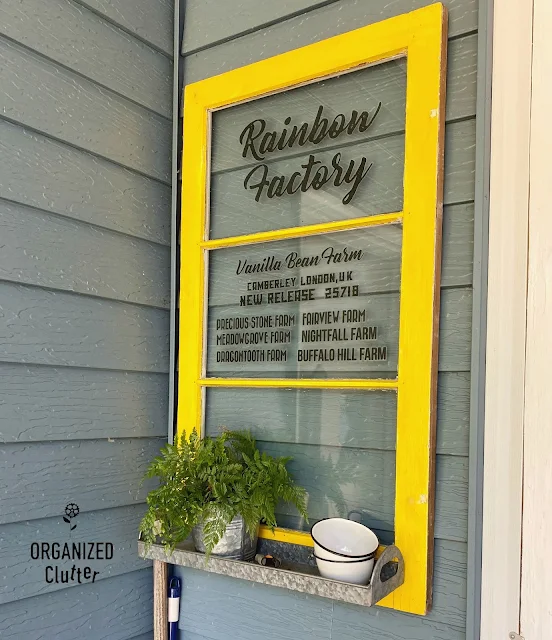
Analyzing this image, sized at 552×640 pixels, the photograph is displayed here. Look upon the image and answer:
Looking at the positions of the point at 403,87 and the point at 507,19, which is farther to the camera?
the point at 403,87

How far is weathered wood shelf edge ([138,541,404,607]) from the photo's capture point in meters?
1.11

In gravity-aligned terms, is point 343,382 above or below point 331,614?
above

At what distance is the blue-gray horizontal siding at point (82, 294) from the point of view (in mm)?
1295

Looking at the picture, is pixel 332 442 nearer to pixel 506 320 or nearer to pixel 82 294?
pixel 506 320

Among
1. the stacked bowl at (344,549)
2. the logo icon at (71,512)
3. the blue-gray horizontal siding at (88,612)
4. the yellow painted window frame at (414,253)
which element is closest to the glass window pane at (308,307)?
the yellow painted window frame at (414,253)

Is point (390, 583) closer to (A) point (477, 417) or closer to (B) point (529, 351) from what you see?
(A) point (477, 417)

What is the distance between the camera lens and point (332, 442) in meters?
1.33

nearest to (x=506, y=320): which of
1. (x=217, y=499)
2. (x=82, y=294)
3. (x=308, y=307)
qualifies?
(x=308, y=307)

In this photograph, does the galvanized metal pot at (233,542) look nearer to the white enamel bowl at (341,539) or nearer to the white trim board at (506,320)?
the white enamel bowl at (341,539)

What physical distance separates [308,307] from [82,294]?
1.67ft

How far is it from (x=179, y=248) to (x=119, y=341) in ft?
0.95

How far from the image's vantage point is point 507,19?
118cm

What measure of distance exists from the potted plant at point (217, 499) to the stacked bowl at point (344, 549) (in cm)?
8

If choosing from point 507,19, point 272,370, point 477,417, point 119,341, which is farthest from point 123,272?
point 507,19
